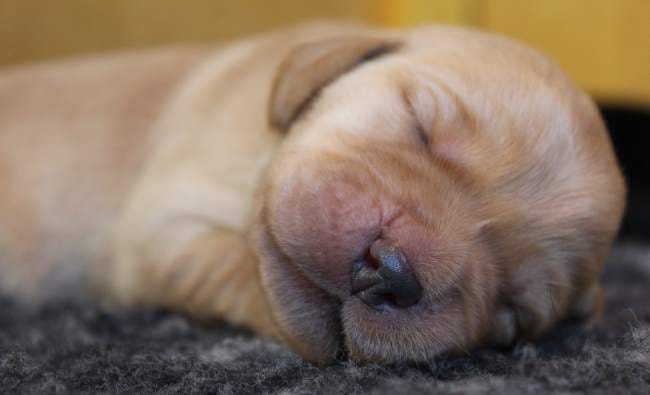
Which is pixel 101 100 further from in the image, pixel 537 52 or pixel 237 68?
pixel 537 52

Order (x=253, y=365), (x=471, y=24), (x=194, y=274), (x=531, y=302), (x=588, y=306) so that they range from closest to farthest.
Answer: (x=253, y=365), (x=531, y=302), (x=588, y=306), (x=194, y=274), (x=471, y=24)

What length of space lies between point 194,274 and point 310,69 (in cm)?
62

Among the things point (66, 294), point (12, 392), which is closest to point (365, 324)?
point (12, 392)

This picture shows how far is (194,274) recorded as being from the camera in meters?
2.06

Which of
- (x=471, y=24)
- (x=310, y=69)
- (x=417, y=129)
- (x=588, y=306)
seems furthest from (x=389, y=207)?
(x=471, y=24)

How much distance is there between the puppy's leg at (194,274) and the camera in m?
1.96

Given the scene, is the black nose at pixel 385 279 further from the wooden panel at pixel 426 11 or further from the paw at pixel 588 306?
the wooden panel at pixel 426 11

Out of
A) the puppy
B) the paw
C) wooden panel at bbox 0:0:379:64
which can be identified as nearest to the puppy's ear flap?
the puppy

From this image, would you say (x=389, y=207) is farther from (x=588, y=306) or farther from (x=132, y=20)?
(x=132, y=20)

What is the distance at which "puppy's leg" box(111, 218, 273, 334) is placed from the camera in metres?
1.96

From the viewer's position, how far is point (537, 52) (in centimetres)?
201

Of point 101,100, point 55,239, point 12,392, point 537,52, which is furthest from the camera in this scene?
point 101,100

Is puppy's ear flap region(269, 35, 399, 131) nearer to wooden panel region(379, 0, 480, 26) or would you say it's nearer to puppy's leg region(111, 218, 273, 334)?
puppy's leg region(111, 218, 273, 334)

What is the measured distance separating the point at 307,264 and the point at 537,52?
90 cm
